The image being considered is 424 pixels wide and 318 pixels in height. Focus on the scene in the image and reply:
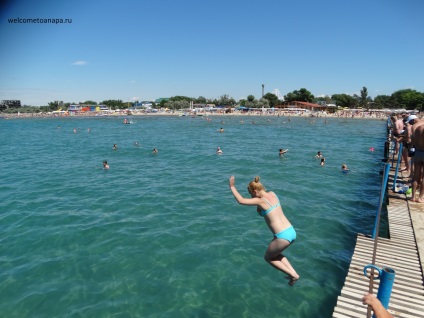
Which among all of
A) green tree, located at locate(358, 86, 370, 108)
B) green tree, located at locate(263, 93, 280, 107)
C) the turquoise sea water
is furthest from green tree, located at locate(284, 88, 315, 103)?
the turquoise sea water

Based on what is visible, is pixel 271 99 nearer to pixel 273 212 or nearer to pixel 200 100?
pixel 200 100

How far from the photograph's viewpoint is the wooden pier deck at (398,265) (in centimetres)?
558

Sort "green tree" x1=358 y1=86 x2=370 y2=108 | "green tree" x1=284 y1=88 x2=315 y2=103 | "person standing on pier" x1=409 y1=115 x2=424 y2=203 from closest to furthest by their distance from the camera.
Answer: "person standing on pier" x1=409 y1=115 x2=424 y2=203 → "green tree" x1=358 y1=86 x2=370 y2=108 → "green tree" x1=284 y1=88 x2=315 y2=103

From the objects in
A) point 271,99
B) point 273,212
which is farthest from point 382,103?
point 273,212

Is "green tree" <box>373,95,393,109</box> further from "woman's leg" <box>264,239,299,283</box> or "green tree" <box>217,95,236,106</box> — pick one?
"woman's leg" <box>264,239,299,283</box>

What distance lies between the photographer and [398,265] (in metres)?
6.96

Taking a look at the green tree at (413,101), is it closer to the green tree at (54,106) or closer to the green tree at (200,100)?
the green tree at (200,100)

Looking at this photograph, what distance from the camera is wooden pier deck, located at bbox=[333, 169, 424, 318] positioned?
5.58 m

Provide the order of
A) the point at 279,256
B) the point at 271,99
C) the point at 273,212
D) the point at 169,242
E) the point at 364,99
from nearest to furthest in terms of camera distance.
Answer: the point at 273,212 < the point at 279,256 < the point at 169,242 < the point at 364,99 < the point at 271,99

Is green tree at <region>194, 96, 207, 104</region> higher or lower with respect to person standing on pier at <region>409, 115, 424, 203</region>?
higher

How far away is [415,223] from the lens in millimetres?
8977

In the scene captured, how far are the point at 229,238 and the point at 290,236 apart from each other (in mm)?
6072

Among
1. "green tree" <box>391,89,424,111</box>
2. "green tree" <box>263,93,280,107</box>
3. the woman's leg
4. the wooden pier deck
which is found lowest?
the wooden pier deck

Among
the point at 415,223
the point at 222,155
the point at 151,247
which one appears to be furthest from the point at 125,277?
the point at 222,155
